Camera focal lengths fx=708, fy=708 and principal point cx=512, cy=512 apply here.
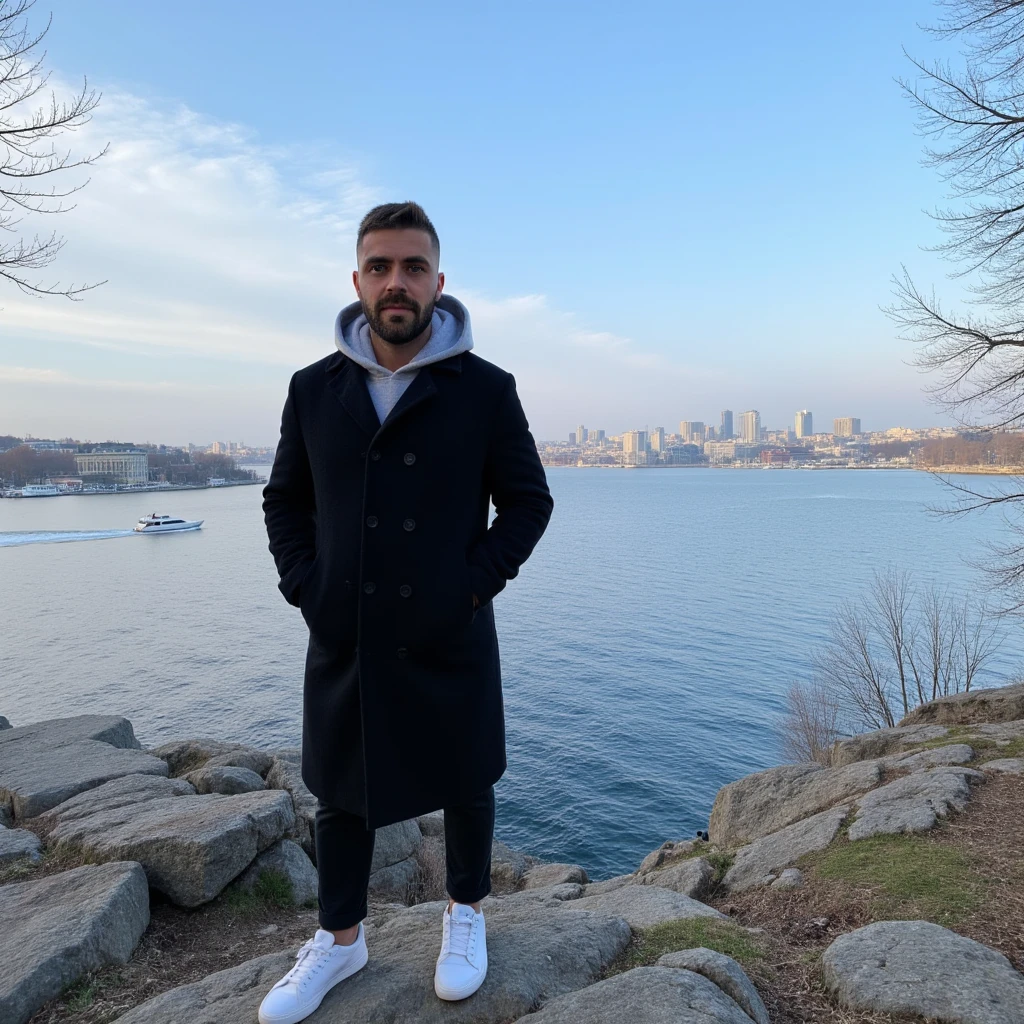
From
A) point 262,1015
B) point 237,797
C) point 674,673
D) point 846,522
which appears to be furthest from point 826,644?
point 846,522

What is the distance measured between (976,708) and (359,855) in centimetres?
977

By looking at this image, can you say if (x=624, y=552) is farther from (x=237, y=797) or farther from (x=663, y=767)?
(x=237, y=797)

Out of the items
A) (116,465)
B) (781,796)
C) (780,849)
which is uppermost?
(116,465)

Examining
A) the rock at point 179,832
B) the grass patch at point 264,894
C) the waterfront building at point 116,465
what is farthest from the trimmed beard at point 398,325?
the waterfront building at point 116,465

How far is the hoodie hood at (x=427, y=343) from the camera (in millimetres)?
2717

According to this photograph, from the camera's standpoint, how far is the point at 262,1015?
265 cm

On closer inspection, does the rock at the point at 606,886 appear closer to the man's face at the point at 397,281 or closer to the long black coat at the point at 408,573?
the long black coat at the point at 408,573

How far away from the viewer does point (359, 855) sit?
2881 mm

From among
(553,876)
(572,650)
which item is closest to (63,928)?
(553,876)

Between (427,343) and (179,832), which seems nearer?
(427,343)

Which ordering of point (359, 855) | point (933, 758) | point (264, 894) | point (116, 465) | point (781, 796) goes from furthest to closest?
point (116, 465)
point (781, 796)
point (933, 758)
point (264, 894)
point (359, 855)

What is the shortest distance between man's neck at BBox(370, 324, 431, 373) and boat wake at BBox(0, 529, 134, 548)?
69.8 m

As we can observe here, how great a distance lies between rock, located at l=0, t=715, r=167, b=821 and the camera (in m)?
5.90

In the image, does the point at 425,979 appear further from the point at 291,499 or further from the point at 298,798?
the point at 298,798
